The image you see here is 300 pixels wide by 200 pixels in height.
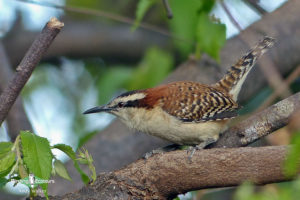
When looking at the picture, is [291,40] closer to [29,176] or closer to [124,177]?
[124,177]

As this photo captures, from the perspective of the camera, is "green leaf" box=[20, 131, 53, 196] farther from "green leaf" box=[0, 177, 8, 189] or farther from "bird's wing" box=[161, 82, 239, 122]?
"bird's wing" box=[161, 82, 239, 122]

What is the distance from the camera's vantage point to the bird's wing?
4500 millimetres

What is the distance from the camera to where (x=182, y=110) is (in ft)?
14.9

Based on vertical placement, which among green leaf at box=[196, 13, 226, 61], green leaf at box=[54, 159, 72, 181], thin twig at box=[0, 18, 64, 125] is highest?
green leaf at box=[196, 13, 226, 61]

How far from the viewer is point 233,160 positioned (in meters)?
3.25

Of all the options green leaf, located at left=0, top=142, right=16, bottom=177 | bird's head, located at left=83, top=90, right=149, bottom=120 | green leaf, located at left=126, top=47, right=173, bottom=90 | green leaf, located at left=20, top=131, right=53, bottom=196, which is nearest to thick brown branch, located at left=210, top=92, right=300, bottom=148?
bird's head, located at left=83, top=90, right=149, bottom=120

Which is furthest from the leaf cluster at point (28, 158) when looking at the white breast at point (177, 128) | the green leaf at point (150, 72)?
the green leaf at point (150, 72)

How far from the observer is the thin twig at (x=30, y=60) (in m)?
3.21

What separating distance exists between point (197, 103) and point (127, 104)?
59cm

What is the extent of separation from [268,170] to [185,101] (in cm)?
160

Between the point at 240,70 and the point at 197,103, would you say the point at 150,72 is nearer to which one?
the point at 240,70

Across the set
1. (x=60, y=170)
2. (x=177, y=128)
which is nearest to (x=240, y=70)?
(x=177, y=128)

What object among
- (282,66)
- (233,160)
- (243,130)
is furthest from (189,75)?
(233,160)

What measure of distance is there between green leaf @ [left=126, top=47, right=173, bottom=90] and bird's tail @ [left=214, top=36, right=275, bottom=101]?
58.8 inches
